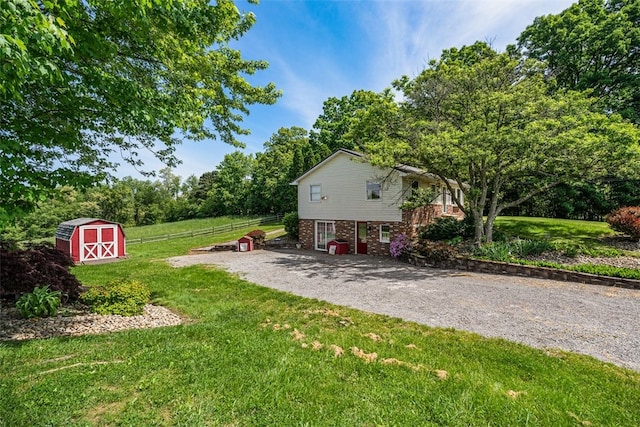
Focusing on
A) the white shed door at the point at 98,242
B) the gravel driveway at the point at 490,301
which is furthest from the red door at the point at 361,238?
the white shed door at the point at 98,242

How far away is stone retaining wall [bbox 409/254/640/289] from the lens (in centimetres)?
908

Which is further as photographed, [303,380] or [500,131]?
[500,131]

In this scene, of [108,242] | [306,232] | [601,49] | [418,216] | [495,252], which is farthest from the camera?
[306,232]

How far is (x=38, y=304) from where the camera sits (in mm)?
5949

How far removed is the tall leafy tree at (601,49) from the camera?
61.4 feet

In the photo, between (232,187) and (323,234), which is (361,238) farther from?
(232,187)

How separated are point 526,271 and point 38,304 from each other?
1369cm

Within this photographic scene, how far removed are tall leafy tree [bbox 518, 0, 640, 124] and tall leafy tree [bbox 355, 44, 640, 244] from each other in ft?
31.7

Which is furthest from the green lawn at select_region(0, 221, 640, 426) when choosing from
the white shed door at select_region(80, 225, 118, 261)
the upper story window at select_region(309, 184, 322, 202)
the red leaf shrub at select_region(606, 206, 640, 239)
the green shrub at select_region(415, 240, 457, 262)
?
the white shed door at select_region(80, 225, 118, 261)

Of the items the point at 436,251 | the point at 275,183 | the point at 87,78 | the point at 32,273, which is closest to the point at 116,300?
the point at 32,273

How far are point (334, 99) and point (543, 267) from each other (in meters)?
29.6

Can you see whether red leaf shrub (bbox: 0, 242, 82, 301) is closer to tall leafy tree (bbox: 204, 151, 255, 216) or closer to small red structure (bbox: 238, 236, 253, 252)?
small red structure (bbox: 238, 236, 253, 252)

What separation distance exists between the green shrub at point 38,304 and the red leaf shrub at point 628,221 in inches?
772

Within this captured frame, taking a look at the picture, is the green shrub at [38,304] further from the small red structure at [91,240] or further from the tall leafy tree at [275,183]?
the tall leafy tree at [275,183]
